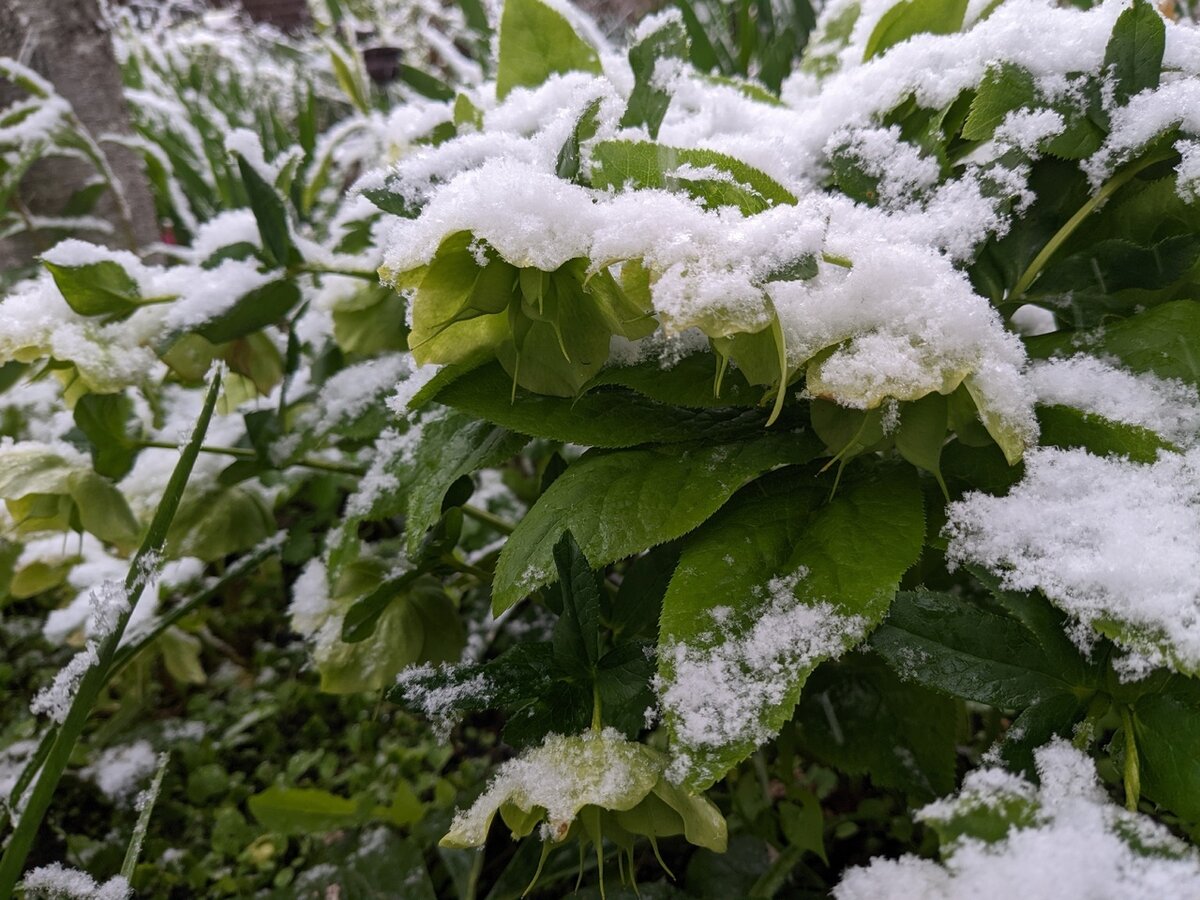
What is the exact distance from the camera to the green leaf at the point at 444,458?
447 millimetres

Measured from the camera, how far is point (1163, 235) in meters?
0.46

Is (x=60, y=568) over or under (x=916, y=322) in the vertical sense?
under

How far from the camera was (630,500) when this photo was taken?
391mm

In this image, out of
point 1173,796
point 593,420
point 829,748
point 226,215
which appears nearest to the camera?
point 1173,796

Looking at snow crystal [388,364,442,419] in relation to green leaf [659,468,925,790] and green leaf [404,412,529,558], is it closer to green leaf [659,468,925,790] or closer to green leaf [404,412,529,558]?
green leaf [404,412,529,558]

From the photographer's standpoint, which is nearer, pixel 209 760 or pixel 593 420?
pixel 593 420

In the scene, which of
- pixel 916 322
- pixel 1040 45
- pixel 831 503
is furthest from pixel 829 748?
pixel 1040 45

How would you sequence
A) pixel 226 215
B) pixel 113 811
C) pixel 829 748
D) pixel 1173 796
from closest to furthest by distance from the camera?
1. pixel 1173 796
2. pixel 829 748
3. pixel 226 215
4. pixel 113 811

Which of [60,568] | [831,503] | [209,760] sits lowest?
[209,760]

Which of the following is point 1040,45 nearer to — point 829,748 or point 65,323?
point 829,748

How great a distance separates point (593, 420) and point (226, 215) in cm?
44

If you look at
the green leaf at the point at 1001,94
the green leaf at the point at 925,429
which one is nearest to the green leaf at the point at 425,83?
the green leaf at the point at 1001,94

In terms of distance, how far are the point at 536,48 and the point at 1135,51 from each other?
0.40m

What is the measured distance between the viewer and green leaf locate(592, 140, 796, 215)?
0.37 metres
